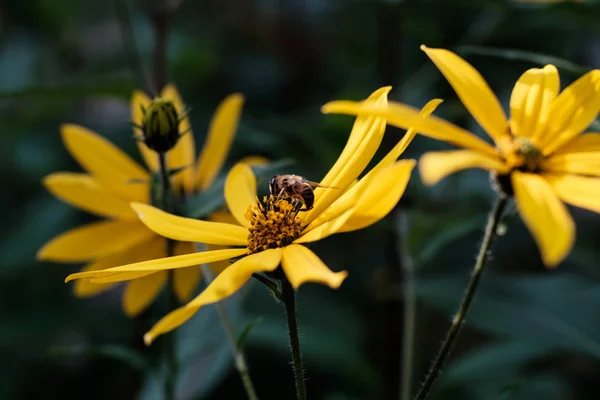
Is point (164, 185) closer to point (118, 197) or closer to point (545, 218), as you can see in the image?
point (118, 197)

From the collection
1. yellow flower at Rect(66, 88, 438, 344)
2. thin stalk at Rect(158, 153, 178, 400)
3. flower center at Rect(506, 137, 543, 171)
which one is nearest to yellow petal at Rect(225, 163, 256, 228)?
yellow flower at Rect(66, 88, 438, 344)

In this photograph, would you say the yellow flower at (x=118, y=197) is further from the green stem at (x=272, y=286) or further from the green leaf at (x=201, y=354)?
the green stem at (x=272, y=286)

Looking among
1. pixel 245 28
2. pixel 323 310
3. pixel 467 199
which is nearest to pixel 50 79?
pixel 245 28

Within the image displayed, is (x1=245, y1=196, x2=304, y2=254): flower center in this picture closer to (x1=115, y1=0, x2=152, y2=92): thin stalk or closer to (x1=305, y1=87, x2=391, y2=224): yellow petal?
(x1=305, y1=87, x2=391, y2=224): yellow petal

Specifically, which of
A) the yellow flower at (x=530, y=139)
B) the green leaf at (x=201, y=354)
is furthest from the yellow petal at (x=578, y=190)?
the green leaf at (x=201, y=354)

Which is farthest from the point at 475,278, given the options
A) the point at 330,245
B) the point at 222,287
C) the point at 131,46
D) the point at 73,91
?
the point at 330,245

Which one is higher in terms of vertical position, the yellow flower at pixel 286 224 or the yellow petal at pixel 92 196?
the yellow petal at pixel 92 196
